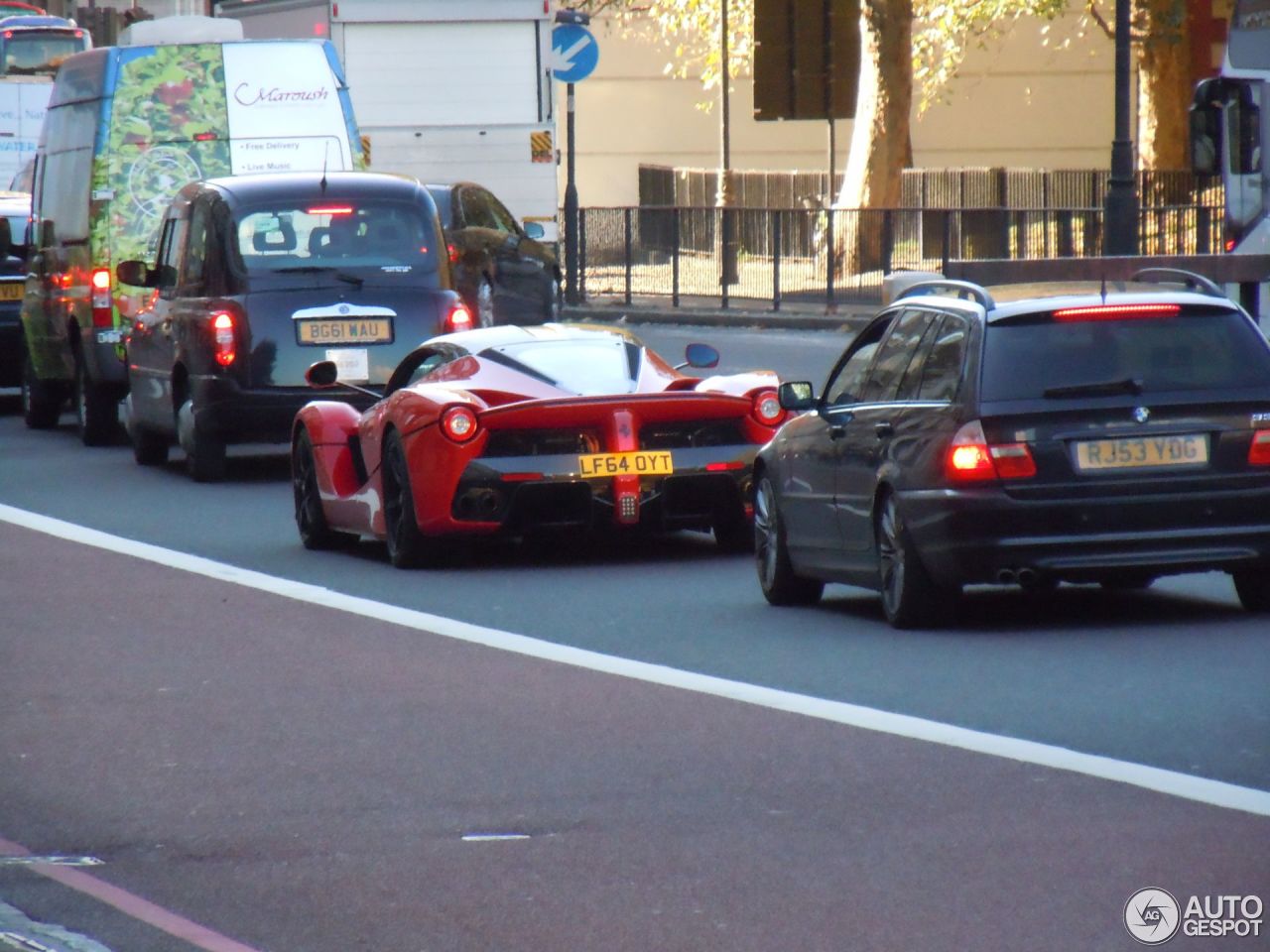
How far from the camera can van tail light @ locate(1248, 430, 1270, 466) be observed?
35.8 feet

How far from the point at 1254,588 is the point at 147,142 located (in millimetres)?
12943

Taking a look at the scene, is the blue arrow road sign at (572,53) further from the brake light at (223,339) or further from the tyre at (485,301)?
the brake light at (223,339)

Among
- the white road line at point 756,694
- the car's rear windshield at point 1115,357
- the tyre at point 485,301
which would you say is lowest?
the white road line at point 756,694

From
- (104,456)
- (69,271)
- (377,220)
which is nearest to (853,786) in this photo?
(377,220)

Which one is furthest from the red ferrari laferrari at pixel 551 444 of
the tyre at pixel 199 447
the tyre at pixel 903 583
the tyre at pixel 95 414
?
the tyre at pixel 95 414

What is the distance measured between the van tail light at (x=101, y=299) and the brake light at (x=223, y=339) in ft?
13.2

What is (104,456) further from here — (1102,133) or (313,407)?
(1102,133)

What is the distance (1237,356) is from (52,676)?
15.1 feet

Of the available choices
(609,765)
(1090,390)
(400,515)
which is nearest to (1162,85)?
(400,515)

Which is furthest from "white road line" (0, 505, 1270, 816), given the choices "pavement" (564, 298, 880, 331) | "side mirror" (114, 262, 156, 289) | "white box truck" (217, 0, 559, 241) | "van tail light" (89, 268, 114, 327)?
"pavement" (564, 298, 880, 331)

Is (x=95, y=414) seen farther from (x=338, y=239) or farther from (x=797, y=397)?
(x=797, y=397)

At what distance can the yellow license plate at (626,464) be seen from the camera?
533 inches

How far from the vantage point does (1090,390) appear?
1085 cm

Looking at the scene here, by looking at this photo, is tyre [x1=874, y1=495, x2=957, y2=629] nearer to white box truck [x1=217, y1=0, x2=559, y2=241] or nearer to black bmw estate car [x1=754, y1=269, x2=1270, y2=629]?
black bmw estate car [x1=754, y1=269, x2=1270, y2=629]
